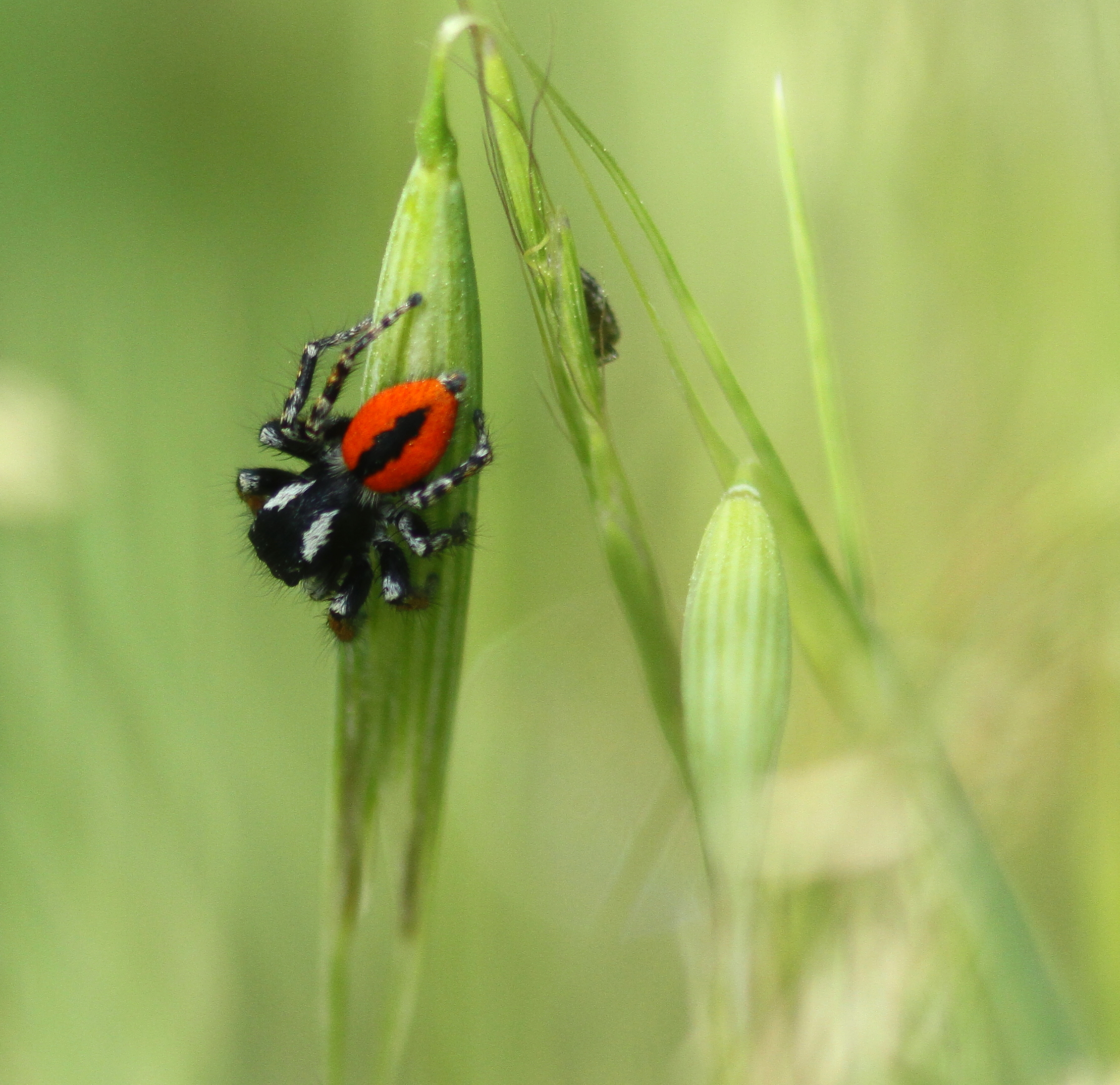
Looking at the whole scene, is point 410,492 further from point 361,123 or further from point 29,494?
point 361,123

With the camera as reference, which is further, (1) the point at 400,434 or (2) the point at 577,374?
(1) the point at 400,434

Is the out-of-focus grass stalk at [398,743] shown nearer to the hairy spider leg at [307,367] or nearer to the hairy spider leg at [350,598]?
the hairy spider leg at [350,598]

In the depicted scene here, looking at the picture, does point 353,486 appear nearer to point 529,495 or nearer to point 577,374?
point 529,495

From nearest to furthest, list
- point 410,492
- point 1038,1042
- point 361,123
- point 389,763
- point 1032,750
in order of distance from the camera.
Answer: point 1038,1042, point 389,763, point 1032,750, point 410,492, point 361,123

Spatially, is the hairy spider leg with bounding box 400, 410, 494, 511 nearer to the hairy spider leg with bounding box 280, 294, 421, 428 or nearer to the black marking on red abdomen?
the black marking on red abdomen

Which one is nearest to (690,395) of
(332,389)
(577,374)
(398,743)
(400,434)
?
(577,374)

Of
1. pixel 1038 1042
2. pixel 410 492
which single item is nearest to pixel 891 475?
pixel 410 492

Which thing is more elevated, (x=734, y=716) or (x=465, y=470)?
(x=465, y=470)
